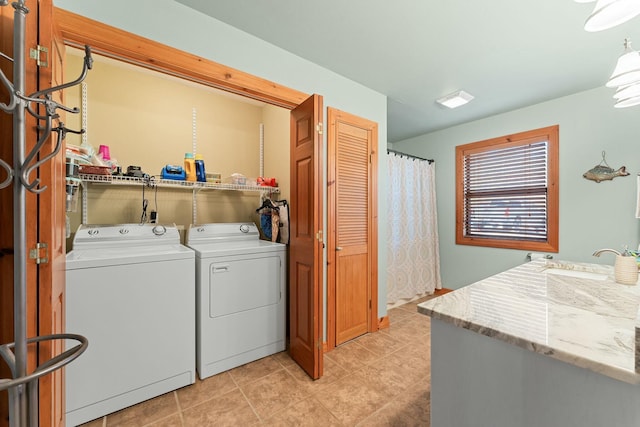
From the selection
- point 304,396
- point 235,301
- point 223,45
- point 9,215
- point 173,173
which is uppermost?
point 223,45

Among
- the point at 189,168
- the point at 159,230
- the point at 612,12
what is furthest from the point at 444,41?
the point at 159,230

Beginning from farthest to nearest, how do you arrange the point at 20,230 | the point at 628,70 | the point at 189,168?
1. the point at 189,168
2. the point at 628,70
3. the point at 20,230

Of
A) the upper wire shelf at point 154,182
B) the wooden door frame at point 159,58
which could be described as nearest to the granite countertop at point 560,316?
the wooden door frame at point 159,58

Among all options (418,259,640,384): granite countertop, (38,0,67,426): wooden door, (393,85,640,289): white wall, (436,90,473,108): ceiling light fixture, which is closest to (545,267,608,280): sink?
(418,259,640,384): granite countertop

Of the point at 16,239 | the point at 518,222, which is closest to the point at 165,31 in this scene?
the point at 16,239

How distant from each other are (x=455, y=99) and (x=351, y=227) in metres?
1.83

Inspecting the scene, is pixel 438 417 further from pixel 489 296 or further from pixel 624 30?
pixel 624 30

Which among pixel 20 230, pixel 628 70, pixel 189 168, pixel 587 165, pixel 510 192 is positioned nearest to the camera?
pixel 20 230

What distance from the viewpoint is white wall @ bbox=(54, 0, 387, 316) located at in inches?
56.0

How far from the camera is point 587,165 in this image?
264cm

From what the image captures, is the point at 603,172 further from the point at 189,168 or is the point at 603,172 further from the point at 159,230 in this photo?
the point at 159,230

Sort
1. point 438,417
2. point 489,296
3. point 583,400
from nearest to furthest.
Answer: point 583,400 < point 438,417 < point 489,296

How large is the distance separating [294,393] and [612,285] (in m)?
2.02

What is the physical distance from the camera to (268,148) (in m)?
3.05
